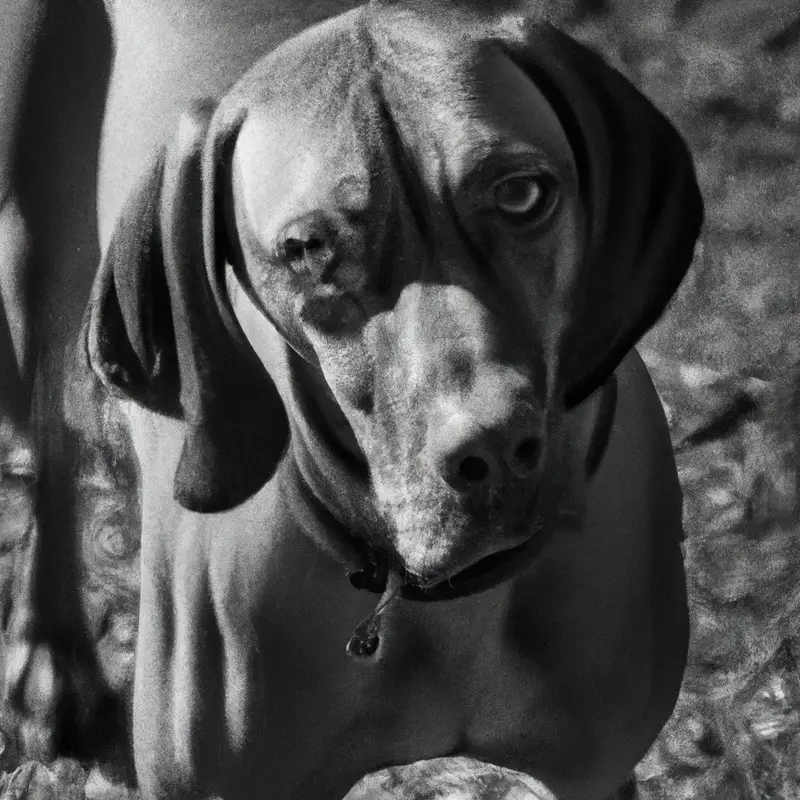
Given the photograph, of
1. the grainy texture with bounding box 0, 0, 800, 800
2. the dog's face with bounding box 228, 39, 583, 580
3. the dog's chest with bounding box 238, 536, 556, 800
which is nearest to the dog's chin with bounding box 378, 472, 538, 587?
the dog's face with bounding box 228, 39, 583, 580

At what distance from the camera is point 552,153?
0.48 metres

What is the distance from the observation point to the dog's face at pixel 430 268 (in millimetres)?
462

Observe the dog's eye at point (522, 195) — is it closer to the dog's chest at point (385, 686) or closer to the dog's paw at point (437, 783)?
the dog's chest at point (385, 686)

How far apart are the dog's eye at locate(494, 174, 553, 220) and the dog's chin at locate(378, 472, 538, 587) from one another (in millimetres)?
85

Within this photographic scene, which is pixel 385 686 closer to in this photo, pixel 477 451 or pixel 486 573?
pixel 486 573

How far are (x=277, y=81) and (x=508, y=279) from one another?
0.32ft

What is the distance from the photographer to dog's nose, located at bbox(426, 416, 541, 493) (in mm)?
455

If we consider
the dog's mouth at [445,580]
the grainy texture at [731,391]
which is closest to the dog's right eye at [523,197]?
the dog's mouth at [445,580]

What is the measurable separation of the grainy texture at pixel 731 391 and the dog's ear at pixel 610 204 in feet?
1.37

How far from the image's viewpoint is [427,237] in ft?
1.55

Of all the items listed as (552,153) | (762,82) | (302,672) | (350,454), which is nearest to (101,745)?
(302,672)

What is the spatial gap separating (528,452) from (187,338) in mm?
138

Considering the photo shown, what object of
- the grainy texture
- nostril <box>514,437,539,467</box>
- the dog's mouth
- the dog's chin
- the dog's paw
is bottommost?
the dog's paw

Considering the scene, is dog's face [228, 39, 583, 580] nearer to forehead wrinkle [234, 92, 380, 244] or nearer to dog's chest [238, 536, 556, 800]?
forehead wrinkle [234, 92, 380, 244]
